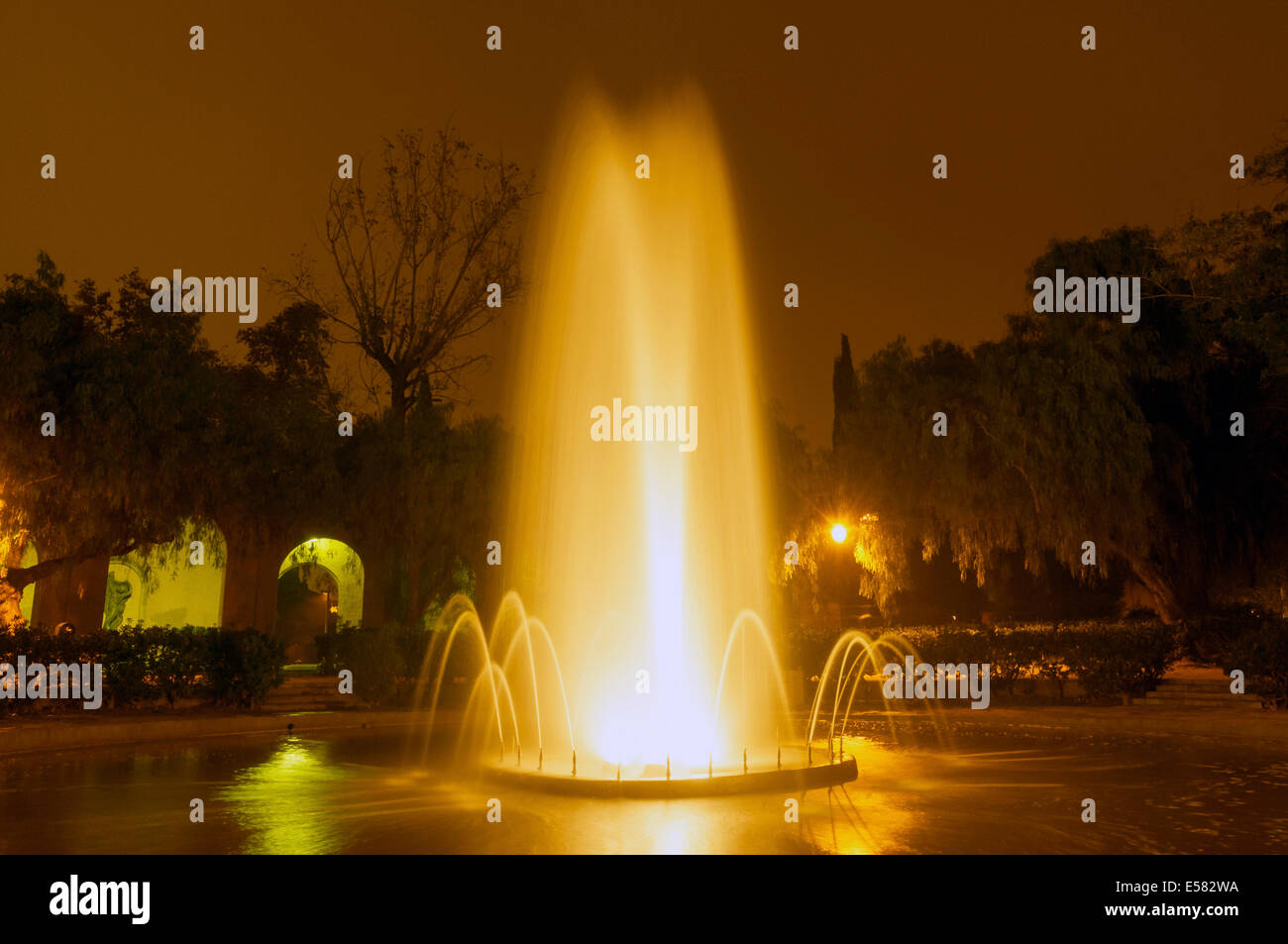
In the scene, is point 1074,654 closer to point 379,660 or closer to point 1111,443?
point 1111,443

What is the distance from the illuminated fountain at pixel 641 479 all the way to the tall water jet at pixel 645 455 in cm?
3

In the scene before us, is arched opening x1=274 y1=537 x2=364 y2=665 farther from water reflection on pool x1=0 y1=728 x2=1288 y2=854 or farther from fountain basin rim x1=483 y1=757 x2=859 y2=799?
fountain basin rim x1=483 y1=757 x2=859 y2=799

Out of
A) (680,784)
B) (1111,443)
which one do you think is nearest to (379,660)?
(680,784)

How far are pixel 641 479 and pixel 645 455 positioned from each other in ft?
1.16

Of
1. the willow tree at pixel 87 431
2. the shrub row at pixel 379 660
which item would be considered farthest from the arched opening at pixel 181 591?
the willow tree at pixel 87 431

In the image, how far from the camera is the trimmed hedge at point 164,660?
53.6 feet

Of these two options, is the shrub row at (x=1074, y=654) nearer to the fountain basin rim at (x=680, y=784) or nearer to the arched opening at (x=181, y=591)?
the fountain basin rim at (x=680, y=784)

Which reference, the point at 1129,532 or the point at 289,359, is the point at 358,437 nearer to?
the point at 289,359

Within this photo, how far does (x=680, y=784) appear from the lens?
9.53m

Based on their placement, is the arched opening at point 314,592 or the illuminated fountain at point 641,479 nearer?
the illuminated fountain at point 641,479

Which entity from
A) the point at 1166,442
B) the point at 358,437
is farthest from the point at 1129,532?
the point at 358,437
